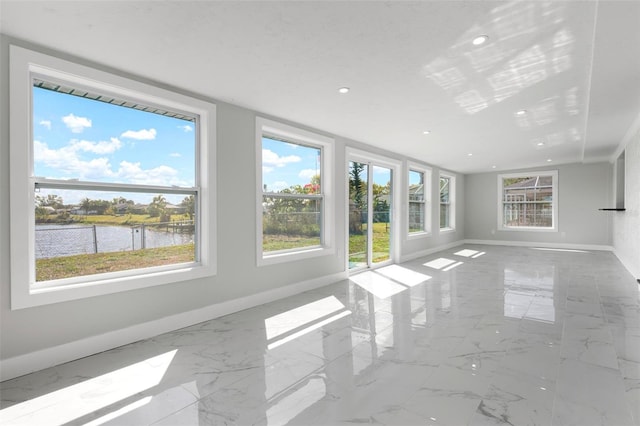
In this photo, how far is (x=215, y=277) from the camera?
11.6ft

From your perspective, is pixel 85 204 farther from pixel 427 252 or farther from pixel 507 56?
pixel 427 252

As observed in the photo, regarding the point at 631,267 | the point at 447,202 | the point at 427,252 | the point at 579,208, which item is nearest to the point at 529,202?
the point at 579,208

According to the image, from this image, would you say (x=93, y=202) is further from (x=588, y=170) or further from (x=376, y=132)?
(x=588, y=170)

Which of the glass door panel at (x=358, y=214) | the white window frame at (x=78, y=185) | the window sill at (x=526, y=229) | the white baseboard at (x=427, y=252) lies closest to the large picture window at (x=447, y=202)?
the white baseboard at (x=427, y=252)

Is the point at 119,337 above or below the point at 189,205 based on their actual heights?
below

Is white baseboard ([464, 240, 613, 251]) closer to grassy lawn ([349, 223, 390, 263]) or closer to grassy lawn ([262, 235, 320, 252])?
grassy lawn ([349, 223, 390, 263])

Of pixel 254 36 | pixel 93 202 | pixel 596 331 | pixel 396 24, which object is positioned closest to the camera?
pixel 396 24

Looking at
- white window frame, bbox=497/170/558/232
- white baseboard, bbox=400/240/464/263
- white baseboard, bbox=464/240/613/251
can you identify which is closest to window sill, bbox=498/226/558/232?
white window frame, bbox=497/170/558/232

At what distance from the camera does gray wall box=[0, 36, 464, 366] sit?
2275 mm

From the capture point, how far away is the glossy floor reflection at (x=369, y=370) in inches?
73.5

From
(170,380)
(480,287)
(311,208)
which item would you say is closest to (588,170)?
(480,287)

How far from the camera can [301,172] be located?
4812 mm

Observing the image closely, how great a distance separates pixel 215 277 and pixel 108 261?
3.27 feet

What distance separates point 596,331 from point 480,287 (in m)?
1.75
